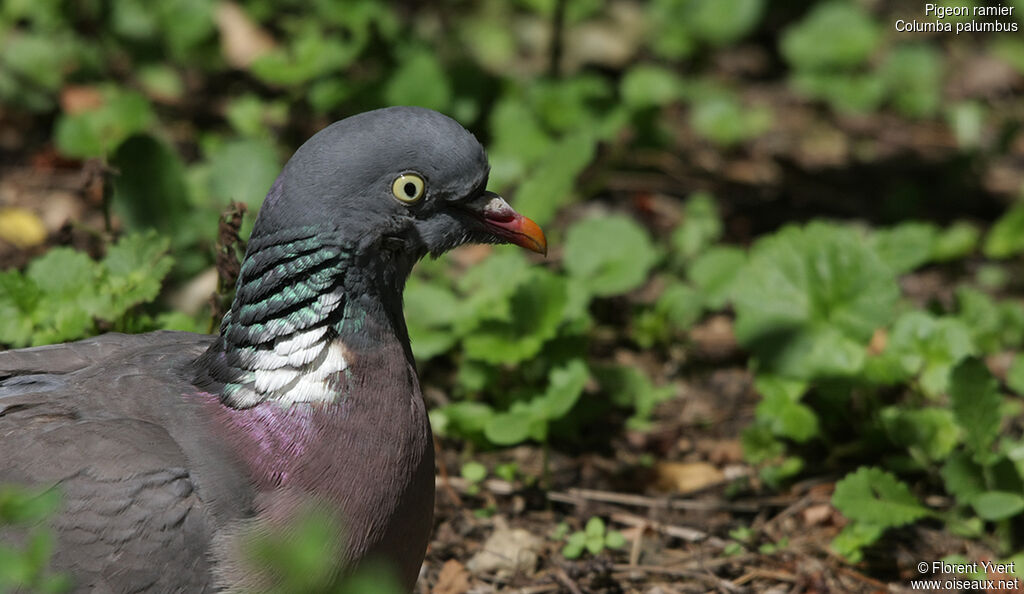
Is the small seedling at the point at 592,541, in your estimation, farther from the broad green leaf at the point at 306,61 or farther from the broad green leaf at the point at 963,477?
the broad green leaf at the point at 306,61

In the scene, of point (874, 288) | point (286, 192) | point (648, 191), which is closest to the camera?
point (286, 192)

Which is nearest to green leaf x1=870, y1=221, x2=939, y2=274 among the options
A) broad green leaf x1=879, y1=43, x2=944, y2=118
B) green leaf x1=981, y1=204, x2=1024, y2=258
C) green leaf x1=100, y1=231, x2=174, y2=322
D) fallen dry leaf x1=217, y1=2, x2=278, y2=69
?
Result: green leaf x1=981, y1=204, x2=1024, y2=258

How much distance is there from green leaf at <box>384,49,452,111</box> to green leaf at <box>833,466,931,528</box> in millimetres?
2743

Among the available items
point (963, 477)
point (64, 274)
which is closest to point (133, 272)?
point (64, 274)

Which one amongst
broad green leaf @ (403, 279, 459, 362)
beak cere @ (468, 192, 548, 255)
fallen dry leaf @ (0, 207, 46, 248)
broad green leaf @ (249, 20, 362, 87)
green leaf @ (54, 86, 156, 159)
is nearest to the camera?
beak cere @ (468, 192, 548, 255)

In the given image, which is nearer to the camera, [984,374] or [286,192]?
[286,192]

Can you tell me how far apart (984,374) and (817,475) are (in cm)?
77

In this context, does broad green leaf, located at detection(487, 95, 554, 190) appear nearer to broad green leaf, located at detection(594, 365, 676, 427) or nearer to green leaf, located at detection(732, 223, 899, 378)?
broad green leaf, located at detection(594, 365, 676, 427)

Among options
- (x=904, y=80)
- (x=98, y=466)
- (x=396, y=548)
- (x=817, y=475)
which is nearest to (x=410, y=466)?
(x=396, y=548)

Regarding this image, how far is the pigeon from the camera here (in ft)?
8.39

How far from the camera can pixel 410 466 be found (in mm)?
2803

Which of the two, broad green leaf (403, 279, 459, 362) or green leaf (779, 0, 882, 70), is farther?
green leaf (779, 0, 882, 70)

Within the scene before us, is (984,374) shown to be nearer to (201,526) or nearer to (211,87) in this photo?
(201,526)

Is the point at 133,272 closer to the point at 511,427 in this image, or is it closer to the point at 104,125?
the point at 511,427
